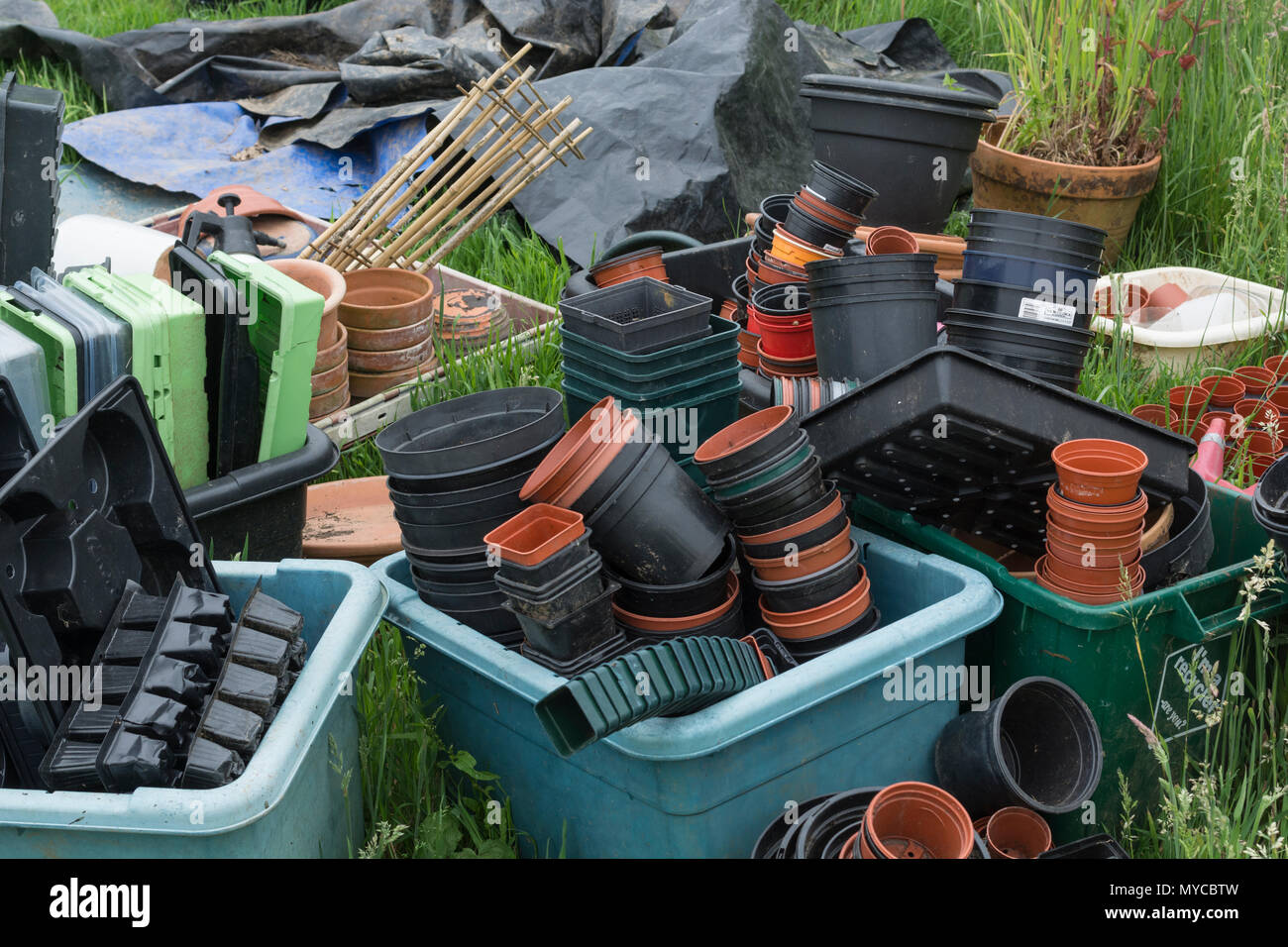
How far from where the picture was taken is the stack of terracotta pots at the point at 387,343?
372cm

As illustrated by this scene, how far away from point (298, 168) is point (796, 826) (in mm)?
4127

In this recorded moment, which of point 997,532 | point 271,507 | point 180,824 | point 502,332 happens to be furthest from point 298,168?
point 180,824

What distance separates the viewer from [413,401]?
12.1 ft

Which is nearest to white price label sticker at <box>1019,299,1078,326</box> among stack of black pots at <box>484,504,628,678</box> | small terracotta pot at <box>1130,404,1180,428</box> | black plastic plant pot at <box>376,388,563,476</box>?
small terracotta pot at <box>1130,404,1180,428</box>

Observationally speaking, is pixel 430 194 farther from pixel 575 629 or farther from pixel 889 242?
pixel 575 629

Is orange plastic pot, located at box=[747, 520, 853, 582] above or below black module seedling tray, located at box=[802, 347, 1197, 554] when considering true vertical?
below

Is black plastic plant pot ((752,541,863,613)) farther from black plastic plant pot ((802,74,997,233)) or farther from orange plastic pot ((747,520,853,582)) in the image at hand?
black plastic plant pot ((802,74,997,233))

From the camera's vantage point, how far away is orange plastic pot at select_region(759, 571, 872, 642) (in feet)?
7.57

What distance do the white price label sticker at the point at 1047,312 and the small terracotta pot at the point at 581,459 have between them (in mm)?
1051

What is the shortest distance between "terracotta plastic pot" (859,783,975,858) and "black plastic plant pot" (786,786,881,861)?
1.5 inches

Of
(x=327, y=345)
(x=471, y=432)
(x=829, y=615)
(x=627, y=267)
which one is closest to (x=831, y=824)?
(x=829, y=615)

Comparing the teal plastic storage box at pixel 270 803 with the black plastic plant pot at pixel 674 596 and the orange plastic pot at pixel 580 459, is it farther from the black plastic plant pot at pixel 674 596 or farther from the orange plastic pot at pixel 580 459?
the black plastic plant pot at pixel 674 596

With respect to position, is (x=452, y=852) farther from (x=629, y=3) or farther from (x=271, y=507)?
(x=629, y=3)

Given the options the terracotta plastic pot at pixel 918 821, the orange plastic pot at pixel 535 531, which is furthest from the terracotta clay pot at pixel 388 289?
the terracotta plastic pot at pixel 918 821
